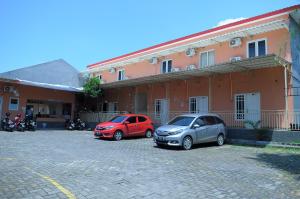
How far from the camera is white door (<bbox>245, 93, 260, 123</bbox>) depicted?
15.7m

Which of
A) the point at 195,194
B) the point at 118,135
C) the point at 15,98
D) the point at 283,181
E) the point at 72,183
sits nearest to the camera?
the point at 195,194

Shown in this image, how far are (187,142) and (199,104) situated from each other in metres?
7.35

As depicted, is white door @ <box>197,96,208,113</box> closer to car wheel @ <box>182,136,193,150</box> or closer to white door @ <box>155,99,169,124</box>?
white door @ <box>155,99,169,124</box>

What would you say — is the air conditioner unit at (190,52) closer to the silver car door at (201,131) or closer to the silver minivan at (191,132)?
the silver minivan at (191,132)

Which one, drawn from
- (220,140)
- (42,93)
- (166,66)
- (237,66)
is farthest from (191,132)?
(42,93)

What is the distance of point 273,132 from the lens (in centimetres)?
1370

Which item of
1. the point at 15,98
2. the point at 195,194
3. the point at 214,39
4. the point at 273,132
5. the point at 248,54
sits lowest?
the point at 195,194

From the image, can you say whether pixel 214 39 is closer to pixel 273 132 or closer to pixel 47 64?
pixel 273 132

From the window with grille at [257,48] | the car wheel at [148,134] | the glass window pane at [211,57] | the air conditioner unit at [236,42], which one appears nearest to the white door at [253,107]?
the window with grille at [257,48]

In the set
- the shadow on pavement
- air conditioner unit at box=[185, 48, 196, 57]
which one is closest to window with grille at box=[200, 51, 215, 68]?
air conditioner unit at box=[185, 48, 196, 57]

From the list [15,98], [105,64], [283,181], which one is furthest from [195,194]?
Answer: [105,64]

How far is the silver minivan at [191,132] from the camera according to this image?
12125 mm

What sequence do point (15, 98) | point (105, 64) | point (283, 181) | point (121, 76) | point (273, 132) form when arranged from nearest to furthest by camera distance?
point (283, 181) < point (273, 132) < point (15, 98) < point (121, 76) < point (105, 64)

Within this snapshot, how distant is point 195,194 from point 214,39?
14.3m
